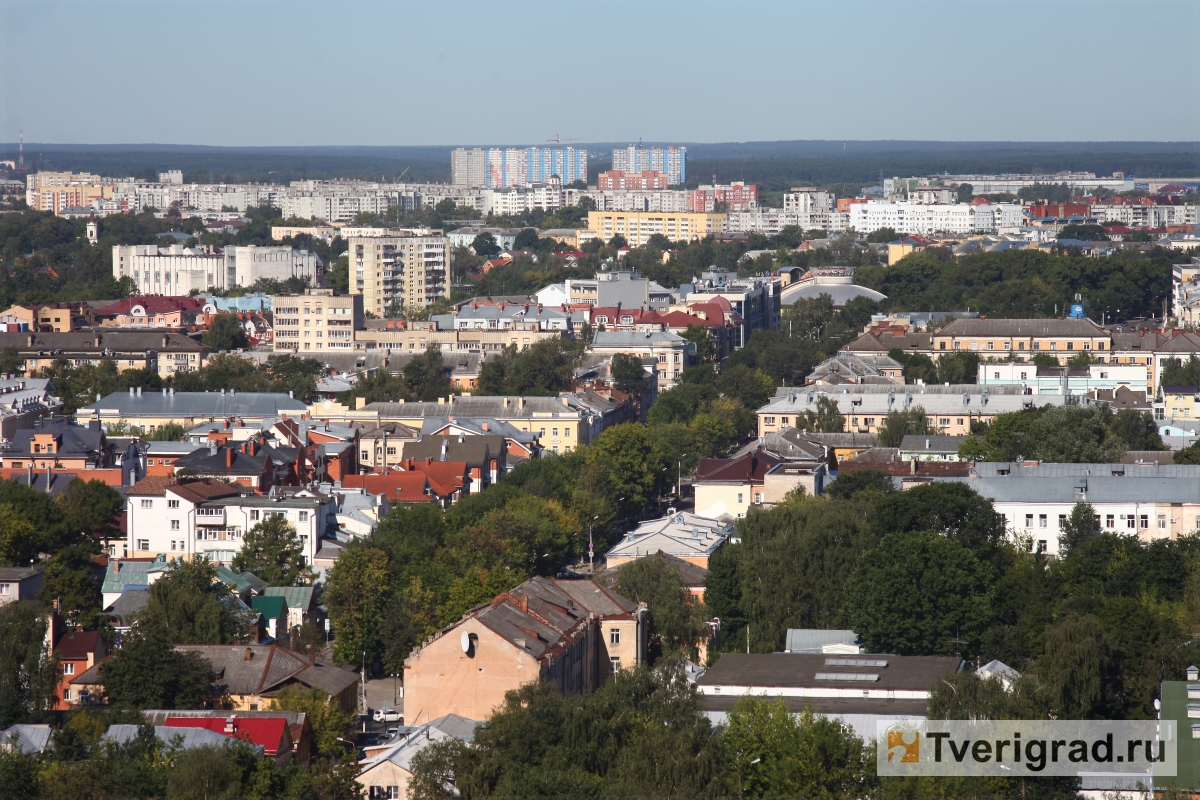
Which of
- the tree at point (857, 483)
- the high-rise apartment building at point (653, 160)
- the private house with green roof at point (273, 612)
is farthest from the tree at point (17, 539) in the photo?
the high-rise apartment building at point (653, 160)

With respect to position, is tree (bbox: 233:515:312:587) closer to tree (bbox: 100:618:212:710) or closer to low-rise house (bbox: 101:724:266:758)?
tree (bbox: 100:618:212:710)

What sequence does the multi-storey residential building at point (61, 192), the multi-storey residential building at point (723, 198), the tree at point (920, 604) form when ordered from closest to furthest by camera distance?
1. the tree at point (920, 604)
2. the multi-storey residential building at point (61, 192)
3. the multi-storey residential building at point (723, 198)

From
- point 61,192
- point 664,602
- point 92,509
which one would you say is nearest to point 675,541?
point 664,602

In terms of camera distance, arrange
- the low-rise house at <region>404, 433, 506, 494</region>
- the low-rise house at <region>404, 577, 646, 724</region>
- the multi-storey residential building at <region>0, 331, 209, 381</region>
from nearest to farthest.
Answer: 1. the low-rise house at <region>404, 577, 646, 724</region>
2. the low-rise house at <region>404, 433, 506, 494</region>
3. the multi-storey residential building at <region>0, 331, 209, 381</region>

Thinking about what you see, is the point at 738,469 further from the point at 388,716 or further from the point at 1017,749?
the point at 1017,749

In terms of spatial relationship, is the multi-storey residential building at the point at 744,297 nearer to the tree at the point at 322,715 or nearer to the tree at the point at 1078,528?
the tree at the point at 1078,528

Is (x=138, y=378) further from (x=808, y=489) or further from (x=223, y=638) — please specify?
(x=223, y=638)

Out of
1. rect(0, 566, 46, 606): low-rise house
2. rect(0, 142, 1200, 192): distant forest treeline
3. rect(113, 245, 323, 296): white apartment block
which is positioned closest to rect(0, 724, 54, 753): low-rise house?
rect(0, 566, 46, 606): low-rise house
